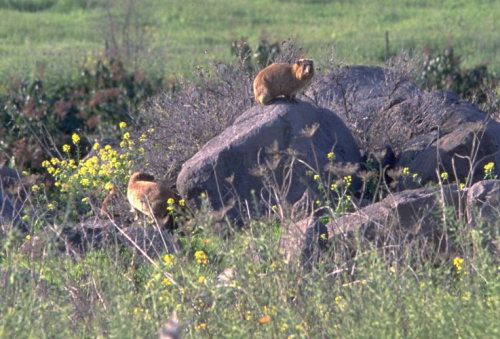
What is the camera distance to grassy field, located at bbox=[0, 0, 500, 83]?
82.0 feet

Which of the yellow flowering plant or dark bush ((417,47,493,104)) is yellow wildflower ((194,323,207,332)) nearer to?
the yellow flowering plant

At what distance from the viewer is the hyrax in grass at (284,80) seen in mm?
8352

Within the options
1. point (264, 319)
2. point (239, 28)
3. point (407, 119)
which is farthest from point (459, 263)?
point (239, 28)

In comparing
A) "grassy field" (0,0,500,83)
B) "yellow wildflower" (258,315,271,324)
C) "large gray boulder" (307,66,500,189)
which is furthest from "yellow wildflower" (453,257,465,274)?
"grassy field" (0,0,500,83)

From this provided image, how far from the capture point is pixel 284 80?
8.48 metres

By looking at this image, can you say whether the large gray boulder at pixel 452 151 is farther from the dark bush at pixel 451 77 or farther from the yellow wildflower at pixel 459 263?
the dark bush at pixel 451 77

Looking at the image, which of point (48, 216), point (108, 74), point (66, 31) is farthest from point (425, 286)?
point (66, 31)

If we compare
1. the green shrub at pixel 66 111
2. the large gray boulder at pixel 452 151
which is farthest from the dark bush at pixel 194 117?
the green shrub at pixel 66 111

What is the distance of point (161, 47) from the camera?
86.5ft

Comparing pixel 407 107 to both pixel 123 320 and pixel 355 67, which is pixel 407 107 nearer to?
pixel 355 67

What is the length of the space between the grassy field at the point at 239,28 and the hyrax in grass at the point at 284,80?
1311 cm

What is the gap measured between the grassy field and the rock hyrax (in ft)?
43.1

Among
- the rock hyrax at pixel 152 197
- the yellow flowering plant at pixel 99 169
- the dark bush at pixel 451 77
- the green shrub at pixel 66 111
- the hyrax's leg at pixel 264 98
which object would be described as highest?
the hyrax's leg at pixel 264 98

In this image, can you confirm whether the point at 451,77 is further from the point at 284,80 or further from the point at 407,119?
the point at 284,80
